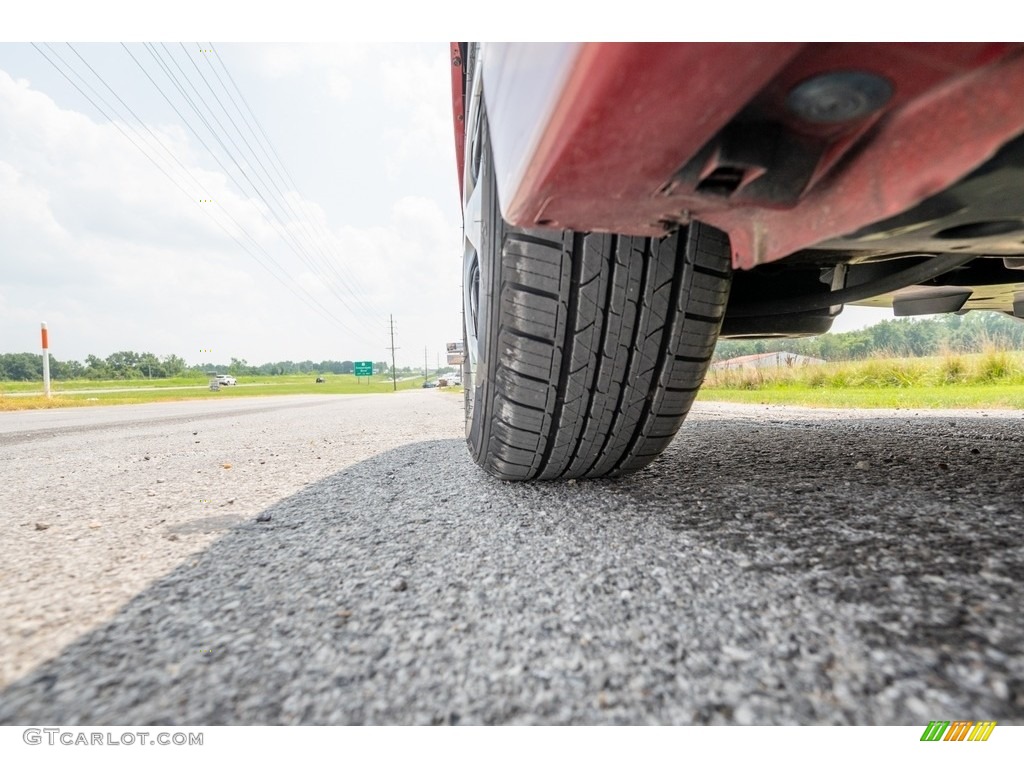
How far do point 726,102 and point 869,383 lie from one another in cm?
880

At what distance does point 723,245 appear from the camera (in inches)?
40.5

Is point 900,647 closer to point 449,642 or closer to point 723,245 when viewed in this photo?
point 449,642

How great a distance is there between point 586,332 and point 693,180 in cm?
51

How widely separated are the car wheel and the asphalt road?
7.0 inches

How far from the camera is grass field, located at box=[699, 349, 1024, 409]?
15.0 ft

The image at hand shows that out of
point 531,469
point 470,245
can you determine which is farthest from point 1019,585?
point 470,245

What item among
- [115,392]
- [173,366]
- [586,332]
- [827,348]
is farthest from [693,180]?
[173,366]

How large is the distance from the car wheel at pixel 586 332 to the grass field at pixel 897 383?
418 centimetres

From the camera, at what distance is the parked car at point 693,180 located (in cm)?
45

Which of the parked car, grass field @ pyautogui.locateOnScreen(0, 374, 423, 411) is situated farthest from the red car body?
grass field @ pyautogui.locateOnScreen(0, 374, 423, 411)

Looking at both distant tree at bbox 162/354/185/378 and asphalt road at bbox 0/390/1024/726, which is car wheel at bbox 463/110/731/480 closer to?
asphalt road at bbox 0/390/1024/726

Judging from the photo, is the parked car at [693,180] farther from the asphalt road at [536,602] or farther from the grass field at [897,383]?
the grass field at [897,383]
